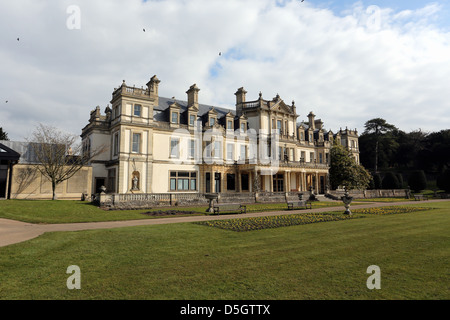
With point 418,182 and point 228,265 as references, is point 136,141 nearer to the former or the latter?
point 228,265

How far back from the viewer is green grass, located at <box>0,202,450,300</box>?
204 inches

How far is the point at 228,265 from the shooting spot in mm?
6867

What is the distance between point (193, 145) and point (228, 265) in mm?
30227

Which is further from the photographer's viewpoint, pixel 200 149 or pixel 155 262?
pixel 200 149

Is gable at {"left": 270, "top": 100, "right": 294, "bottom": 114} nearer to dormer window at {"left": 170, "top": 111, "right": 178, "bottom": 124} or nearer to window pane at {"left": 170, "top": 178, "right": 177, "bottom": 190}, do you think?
dormer window at {"left": 170, "top": 111, "right": 178, "bottom": 124}

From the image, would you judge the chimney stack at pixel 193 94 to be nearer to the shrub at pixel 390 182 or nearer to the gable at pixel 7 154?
the gable at pixel 7 154

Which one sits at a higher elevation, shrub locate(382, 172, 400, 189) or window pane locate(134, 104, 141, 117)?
window pane locate(134, 104, 141, 117)

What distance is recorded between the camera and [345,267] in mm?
6680

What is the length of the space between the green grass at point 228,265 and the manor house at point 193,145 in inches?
841

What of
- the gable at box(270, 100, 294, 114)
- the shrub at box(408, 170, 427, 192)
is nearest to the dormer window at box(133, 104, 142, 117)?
the gable at box(270, 100, 294, 114)

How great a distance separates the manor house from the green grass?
70.0ft

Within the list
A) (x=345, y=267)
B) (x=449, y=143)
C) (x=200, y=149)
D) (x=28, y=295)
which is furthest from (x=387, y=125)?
(x=28, y=295)

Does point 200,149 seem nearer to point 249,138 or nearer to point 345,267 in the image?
point 249,138
